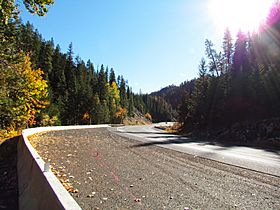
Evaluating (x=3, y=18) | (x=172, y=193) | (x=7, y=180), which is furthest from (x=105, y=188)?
(x=3, y=18)

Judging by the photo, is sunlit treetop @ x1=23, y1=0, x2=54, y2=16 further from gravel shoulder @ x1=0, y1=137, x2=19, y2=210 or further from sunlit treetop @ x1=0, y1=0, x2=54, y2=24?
gravel shoulder @ x1=0, y1=137, x2=19, y2=210

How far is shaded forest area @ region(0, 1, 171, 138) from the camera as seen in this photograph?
856 inches

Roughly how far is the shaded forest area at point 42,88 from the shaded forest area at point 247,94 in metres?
20.2

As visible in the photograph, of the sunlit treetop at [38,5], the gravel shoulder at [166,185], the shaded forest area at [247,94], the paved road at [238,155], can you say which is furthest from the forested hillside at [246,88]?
the sunlit treetop at [38,5]

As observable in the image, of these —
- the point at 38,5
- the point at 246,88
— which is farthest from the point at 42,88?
the point at 38,5

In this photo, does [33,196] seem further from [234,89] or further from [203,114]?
[203,114]

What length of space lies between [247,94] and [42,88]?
2538 cm

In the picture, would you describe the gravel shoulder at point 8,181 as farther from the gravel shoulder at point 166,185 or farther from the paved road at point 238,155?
the paved road at point 238,155

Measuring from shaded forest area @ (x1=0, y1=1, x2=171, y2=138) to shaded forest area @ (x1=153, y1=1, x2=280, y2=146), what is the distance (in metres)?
20.2

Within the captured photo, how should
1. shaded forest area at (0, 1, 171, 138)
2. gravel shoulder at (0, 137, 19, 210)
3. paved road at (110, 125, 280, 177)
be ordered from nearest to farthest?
gravel shoulder at (0, 137, 19, 210)
paved road at (110, 125, 280, 177)
shaded forest area at (0, 1, 171, 138)

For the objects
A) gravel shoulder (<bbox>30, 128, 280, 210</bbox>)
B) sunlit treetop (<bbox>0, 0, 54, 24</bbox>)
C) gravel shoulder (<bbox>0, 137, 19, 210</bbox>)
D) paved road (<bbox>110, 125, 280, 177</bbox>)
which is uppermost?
sunlit treetop (<bbox>0, 0, 54, 24</bbox>)

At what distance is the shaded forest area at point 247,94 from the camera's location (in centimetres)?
2677

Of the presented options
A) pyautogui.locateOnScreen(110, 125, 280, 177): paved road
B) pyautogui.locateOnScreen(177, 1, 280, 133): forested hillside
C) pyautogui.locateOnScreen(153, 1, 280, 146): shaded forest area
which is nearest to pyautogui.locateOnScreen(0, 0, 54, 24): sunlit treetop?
pyautogui.locateOnScreen(110, 125, 280, 177): paved road

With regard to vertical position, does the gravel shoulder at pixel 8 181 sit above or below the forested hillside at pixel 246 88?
below
